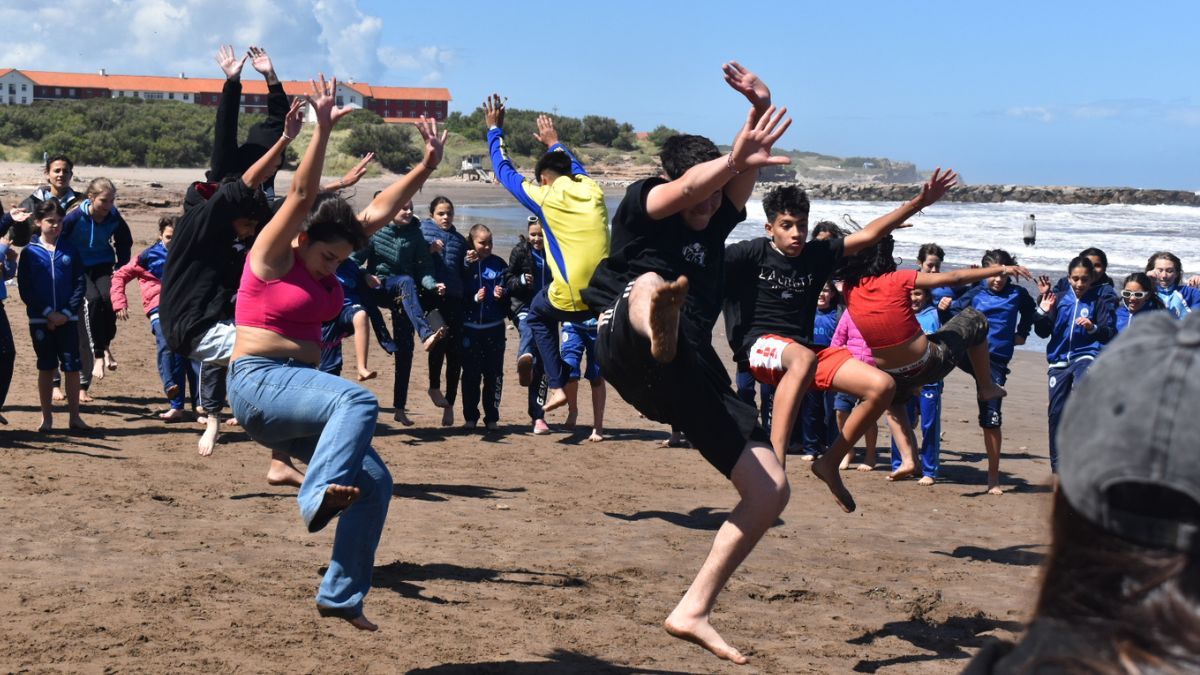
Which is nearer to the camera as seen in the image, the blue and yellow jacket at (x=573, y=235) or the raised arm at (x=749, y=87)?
the raised arm at (x=749, y=87)

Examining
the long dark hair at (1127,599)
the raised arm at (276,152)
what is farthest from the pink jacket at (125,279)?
the long dark hair at (1127,599)

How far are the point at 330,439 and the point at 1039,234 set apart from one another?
48.0 metres

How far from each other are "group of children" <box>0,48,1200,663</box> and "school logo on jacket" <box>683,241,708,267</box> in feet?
0.06

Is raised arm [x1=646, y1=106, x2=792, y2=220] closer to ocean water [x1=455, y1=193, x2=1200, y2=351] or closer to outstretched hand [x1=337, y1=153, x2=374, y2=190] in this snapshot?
outstretched hand [x1=337, y1=153, x2=374, y2=190]

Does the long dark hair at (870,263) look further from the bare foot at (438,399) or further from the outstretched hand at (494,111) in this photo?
the bare foot at (438,399)

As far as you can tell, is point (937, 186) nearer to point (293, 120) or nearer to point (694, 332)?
point (694, 332)

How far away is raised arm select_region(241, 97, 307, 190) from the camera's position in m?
6.79

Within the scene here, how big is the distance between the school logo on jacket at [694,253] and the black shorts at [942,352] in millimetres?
3128

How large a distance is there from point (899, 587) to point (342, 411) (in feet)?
11.2

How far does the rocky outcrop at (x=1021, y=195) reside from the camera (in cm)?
9675

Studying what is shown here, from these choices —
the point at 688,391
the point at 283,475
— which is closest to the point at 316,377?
the point at 688,391

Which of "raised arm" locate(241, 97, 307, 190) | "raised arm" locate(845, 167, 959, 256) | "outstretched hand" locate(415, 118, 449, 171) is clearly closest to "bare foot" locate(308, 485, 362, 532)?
"outstretched hand" locate(415, 118, 449, 171)

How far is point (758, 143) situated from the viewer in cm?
517

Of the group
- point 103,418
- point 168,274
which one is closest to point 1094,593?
point 168,274
